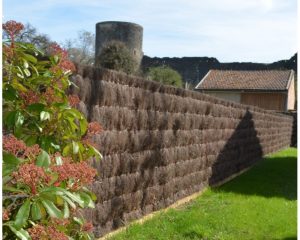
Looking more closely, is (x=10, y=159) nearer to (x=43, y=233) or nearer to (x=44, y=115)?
(x=43, y=233)

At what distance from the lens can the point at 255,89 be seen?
3766cm

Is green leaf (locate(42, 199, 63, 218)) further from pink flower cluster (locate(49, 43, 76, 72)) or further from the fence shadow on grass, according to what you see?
the fence shadow on grass

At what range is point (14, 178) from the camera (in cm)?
200

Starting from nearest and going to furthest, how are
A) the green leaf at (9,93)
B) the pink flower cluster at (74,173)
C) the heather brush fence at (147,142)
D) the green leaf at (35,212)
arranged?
1. the green leaf at (35,212)
2. the pink flower cluster at (74,173)
3. the green leaf at (9,93)
4. the heather brush fence at (147,142)

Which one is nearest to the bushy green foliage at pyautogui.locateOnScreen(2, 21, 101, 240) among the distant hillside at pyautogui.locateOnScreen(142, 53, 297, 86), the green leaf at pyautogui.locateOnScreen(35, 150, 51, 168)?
the green leaf at pyautogui.locateOnScreen(35, 150, 51, 168)

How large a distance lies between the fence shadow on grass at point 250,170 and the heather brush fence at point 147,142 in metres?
0.11

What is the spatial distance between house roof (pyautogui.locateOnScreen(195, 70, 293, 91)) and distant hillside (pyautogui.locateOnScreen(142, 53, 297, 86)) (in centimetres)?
604

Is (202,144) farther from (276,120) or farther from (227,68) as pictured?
(227,68)

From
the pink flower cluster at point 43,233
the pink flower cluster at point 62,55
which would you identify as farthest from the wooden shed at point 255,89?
the pink flower cluster at point 43,233

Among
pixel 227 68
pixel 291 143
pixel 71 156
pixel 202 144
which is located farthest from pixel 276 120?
pixel 227 68

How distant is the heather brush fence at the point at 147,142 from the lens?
449 centimetres

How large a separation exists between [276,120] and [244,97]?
21.1 m

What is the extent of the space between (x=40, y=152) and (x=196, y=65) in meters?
46.3

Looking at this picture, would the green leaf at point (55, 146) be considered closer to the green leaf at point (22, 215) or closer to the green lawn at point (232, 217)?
the green leaf at point (22, 215)
